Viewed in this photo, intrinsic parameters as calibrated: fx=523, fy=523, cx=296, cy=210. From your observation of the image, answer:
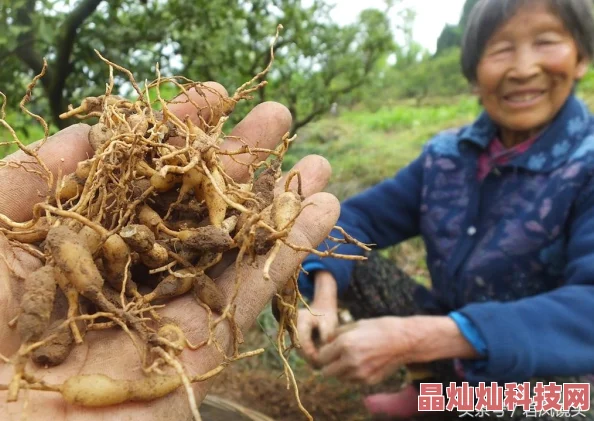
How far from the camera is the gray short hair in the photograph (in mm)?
1794

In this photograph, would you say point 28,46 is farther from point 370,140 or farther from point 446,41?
point 446,41

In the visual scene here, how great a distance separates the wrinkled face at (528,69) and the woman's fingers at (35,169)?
4.71 feet

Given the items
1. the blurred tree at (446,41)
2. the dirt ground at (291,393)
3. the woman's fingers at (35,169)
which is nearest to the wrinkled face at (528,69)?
the dirt ground at (291,393)

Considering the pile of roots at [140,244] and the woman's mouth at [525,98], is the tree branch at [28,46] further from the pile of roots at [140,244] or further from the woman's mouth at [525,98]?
the woman's mouth at [525,98]

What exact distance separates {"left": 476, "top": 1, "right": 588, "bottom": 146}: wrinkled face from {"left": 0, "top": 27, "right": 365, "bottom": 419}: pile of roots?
1057mm

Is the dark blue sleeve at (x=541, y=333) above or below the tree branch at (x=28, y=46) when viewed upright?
below

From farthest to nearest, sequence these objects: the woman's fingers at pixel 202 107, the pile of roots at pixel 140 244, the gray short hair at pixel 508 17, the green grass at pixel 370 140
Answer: the green grass at pixel 370 140, the gray short hair at pixel 508 17, the woman's fingers at pixel 202 107, the pile of roots at pixel 140 244

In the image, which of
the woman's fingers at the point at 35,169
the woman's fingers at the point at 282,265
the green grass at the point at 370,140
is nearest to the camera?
the woman's fingers at the point at 282,265

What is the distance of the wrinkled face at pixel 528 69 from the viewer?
181cm

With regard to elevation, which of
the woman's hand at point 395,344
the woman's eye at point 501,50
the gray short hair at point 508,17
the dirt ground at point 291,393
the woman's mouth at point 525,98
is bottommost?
the dirt ground at point 291,393

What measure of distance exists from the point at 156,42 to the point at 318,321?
128cm

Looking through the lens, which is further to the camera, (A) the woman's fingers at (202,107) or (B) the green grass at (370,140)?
(B) the green grass at (370,140)

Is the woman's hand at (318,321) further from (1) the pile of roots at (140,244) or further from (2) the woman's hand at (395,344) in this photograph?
(1) the pile of roots at (140,244)

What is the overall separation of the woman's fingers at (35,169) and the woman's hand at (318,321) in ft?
2.82
